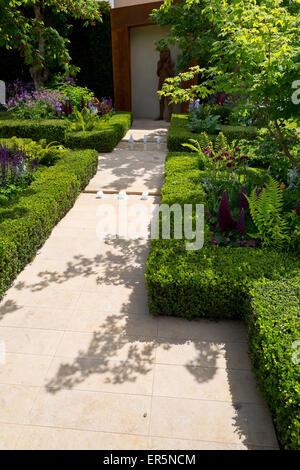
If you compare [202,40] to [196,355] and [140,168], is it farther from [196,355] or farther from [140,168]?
[196,355]

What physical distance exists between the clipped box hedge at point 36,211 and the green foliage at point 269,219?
3.49 meters

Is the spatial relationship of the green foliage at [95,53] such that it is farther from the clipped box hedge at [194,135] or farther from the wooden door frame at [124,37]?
the clipped box hedge at [194,135]

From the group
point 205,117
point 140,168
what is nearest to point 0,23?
point 140,168

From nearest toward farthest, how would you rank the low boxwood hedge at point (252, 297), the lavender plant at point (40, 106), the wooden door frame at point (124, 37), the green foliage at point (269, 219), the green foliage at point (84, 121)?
1. the low boxwood hedge at point (252, 297)
2. the green foliage at point (269, 219)
3. the green foliage at point (84, 121)
4. the lavender plant at point (40, 106)
5. the wooden door frame at point (124, 37)

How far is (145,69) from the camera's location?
17.4m

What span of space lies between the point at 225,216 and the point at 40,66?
1180 centimetres

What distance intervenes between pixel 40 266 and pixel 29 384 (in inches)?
94.3

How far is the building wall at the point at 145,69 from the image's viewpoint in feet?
Answer: 54.8

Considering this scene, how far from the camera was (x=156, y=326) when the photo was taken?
4.56 metres

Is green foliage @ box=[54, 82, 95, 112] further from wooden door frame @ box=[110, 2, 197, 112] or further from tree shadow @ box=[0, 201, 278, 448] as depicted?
tree shadow @ box=[0, 201, 278, 448]

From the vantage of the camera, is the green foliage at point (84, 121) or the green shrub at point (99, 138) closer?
A: the green shrub at point (99, 138)

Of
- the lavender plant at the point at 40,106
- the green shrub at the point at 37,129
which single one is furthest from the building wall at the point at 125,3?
the green shrub at the point at 37,129

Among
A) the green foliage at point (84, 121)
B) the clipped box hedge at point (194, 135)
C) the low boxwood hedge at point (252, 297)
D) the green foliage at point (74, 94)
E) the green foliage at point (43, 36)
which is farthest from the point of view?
the green foliage at point (74, 94)

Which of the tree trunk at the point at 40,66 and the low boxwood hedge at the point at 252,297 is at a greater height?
the tree trunk at the point at 40,66
